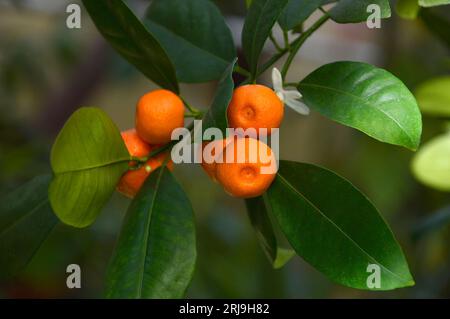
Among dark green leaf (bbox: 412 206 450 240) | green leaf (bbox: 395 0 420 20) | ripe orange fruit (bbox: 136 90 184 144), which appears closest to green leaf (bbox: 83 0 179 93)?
ripe orange fruit (bbox: 136 90 184 144)

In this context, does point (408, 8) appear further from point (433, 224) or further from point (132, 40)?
point (433, 224)

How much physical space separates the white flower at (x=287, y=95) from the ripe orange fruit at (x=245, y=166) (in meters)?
0.06

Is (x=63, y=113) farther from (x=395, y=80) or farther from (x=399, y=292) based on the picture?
(x=395, y=80)

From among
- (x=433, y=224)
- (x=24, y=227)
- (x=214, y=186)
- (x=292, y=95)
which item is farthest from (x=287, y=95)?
(x=214, y=186)

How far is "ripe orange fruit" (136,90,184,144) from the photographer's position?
0.56 meters

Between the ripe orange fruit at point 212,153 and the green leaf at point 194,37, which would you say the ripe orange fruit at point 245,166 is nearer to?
the ripe orange fruit at point 212,153

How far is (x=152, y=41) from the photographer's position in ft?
1.80

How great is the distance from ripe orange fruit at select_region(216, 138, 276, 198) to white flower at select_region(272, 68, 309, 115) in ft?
0.21

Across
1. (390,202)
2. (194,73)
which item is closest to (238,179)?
(194,73)

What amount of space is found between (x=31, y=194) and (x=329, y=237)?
268mm

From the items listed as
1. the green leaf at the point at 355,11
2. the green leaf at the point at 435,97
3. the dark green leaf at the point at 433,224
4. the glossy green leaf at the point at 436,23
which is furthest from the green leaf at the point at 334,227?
the dark green leaf at the point at 433,224

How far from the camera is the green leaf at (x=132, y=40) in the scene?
548 millimetres

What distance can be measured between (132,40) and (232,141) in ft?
0.41

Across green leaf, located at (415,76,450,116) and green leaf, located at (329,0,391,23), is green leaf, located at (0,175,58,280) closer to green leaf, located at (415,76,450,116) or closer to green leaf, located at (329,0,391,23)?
green leaf, located at (329,0,391,23)
